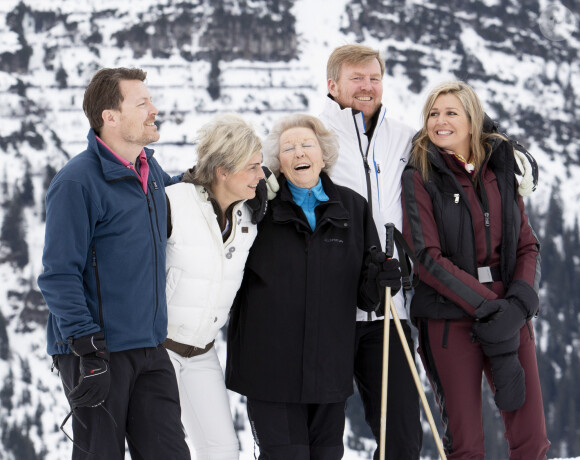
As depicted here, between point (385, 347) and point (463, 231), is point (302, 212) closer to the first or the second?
point (385, 347)

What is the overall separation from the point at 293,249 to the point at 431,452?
8456 centimetres

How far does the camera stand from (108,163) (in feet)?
11.7

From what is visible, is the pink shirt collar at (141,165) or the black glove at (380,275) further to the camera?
the black glove at (380,275)

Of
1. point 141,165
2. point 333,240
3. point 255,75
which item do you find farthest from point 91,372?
point 255,75

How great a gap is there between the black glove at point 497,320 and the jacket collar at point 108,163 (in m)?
2.10

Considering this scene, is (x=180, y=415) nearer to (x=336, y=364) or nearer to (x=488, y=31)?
(x=336, y=364)

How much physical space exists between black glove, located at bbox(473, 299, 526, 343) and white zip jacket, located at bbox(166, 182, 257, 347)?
141 centimetres

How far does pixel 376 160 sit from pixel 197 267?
4.97 ft

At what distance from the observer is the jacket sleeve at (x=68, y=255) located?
329 cm

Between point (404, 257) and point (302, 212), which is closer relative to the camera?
point (302, 212)

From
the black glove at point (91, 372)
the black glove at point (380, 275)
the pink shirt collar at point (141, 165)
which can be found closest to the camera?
the black glove at point (91, 372)

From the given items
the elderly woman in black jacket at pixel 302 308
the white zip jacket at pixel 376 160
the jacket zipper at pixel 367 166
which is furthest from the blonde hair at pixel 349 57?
the elderly woman in black jacket at pixel 302 308

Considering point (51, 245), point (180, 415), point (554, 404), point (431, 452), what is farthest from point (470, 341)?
point (554, 404)

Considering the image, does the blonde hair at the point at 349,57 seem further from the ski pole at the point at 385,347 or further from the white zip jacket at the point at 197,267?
the white zip jacket at the point at 197,267
